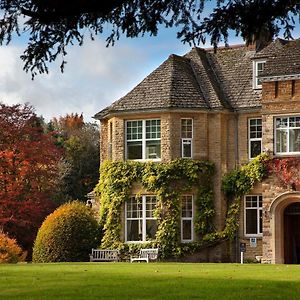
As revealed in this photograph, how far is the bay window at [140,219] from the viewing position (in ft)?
132

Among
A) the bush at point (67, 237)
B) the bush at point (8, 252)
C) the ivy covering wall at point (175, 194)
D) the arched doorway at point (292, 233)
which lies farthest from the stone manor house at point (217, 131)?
the bush at point (8, 252)

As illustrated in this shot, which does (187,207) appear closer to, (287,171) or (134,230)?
(134,230)

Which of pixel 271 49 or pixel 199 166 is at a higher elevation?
pixel 271 49

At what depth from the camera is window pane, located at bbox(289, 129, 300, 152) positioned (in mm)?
37875

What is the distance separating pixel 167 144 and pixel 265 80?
5.35 metres

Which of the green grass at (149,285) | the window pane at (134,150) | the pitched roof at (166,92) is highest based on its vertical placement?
the pitched roof at (166,92)

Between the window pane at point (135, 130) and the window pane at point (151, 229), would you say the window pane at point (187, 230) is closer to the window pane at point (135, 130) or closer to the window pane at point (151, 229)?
the window pane at point (151, 229)

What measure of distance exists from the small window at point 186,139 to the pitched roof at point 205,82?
2.82 ft

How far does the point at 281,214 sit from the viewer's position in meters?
38.4

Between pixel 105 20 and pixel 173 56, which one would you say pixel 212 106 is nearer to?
pixel 173 56

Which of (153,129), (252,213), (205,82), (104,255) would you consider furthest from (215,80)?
(104,255)

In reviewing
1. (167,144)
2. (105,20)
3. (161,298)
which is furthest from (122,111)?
(105,20)

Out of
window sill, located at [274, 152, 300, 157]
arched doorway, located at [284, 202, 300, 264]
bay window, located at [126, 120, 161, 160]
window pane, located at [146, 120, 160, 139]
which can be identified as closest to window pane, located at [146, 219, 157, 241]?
bay window, located at [126, 120, 161, 160]

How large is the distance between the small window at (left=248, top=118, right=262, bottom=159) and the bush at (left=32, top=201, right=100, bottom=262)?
8.02 m
